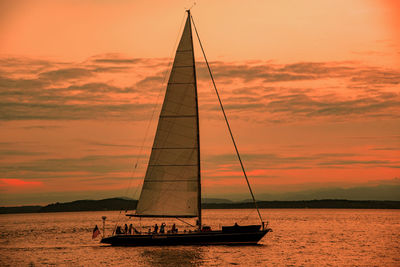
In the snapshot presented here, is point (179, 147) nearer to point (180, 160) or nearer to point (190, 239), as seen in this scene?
point (180, 160)

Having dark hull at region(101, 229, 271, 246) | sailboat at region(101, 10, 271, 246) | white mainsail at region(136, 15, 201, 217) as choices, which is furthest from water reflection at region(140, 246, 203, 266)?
white mainsail at region(136, 15, 201, 217)

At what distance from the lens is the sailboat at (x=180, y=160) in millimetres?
49625

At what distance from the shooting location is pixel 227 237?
166 feet

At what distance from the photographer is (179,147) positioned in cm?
5000

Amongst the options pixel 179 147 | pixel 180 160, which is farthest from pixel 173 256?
pixel 179 147

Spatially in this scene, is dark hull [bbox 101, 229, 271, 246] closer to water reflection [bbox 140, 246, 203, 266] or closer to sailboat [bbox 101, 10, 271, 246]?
sailboat [bbox 101, 10, 271, 246]

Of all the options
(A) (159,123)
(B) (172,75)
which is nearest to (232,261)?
(A) (159,123)

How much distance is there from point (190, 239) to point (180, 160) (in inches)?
297

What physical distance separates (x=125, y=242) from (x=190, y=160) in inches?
421

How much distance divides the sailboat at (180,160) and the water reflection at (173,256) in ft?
4.05

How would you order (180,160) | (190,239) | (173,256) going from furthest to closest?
(180,160), (190,239), (173,256)

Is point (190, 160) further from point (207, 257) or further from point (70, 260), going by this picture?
point (70, 260)

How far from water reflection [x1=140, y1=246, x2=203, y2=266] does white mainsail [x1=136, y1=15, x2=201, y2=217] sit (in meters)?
3.83

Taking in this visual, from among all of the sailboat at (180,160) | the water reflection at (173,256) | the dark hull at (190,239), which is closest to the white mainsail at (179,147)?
the sailboat at (180,160)
